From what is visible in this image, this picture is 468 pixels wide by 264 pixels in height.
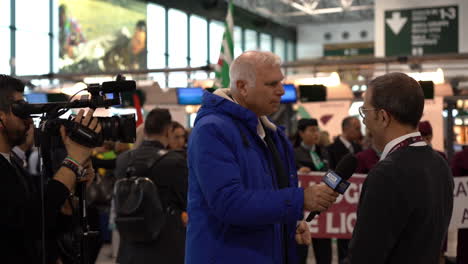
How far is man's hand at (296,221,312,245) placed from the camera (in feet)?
8.97

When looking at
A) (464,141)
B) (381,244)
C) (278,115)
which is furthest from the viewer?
(278,115)

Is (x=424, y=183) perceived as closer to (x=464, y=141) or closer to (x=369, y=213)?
(x=369, y=213)

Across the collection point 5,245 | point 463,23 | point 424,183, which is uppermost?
point 463,23

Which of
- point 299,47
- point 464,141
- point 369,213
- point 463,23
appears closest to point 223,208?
point 369,213

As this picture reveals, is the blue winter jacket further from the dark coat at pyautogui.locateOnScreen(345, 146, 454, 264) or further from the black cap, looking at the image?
the black cap

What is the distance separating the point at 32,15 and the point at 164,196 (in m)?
16.2

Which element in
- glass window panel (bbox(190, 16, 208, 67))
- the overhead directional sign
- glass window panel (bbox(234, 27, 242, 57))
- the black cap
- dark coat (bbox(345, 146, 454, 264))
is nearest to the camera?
dark coat (bbox(345, 146, 454, 264))

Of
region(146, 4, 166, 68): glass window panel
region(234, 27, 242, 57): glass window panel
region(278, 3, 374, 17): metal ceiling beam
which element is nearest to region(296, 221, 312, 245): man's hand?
region(146, 4, 166, 68): glass window panel

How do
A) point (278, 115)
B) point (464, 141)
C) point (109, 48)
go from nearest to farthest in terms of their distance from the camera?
1. point (464, 141)
2. point (278, 115)
3. point (109, 48)

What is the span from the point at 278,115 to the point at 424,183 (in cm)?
1451

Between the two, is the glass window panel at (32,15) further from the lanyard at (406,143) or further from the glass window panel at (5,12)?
the lanyard at (406,143)

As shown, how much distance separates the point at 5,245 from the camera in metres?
2.47

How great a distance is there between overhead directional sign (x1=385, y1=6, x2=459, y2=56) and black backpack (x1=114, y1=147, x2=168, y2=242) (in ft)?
39.4

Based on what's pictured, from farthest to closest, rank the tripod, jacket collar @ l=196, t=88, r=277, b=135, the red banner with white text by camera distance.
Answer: the red banner with white text
jacket collar @ l=196, t=88, r=277, b=135
the tripod
